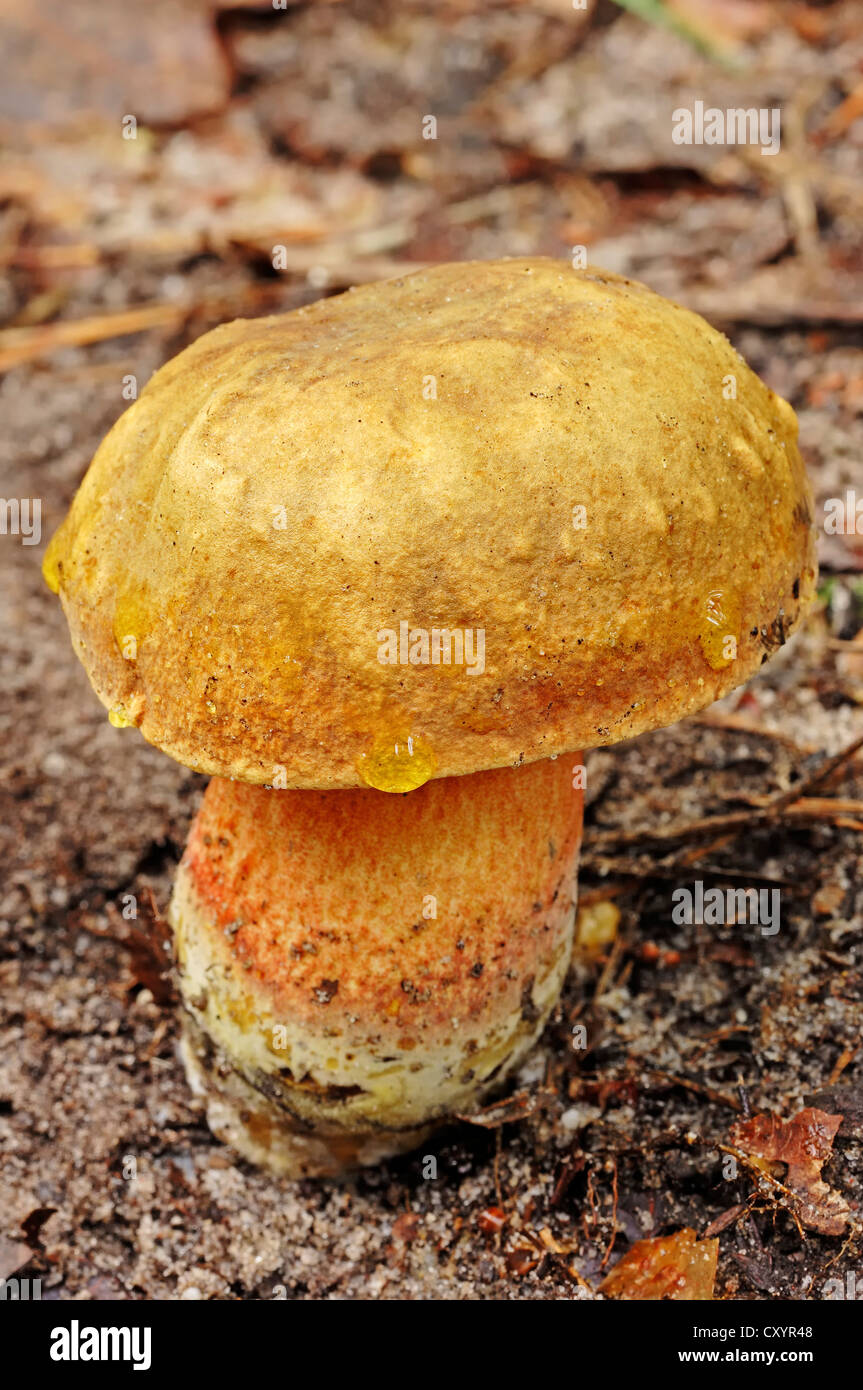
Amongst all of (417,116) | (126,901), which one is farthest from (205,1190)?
(417,116)

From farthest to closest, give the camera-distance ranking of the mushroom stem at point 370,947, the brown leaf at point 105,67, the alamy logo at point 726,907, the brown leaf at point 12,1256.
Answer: the brown leaf at point 105,67 < the alamy logo at point 726,907 < the brown leaf at point 12,1256 < the mushroom stem at point 370,947

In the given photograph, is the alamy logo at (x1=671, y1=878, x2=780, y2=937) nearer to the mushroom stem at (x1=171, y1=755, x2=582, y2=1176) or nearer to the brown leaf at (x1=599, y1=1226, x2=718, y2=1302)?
the mushroom stem at (x1=171, y1=755, x2=582, y2=1176)

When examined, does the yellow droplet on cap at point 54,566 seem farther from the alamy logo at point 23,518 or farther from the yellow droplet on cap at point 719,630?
the alamy logo at point 23,518

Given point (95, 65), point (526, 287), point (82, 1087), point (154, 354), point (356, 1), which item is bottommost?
point (82, 1087)

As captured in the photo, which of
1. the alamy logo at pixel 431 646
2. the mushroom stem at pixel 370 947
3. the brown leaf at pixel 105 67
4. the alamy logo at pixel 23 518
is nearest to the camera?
the alamy logo at pixel 431 646

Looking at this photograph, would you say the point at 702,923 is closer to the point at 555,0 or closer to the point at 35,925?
the point at 35,925

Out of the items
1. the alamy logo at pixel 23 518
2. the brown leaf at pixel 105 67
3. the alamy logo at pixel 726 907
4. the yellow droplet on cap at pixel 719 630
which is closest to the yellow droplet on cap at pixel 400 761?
the yellow droplet on cap at pixel 719 630
